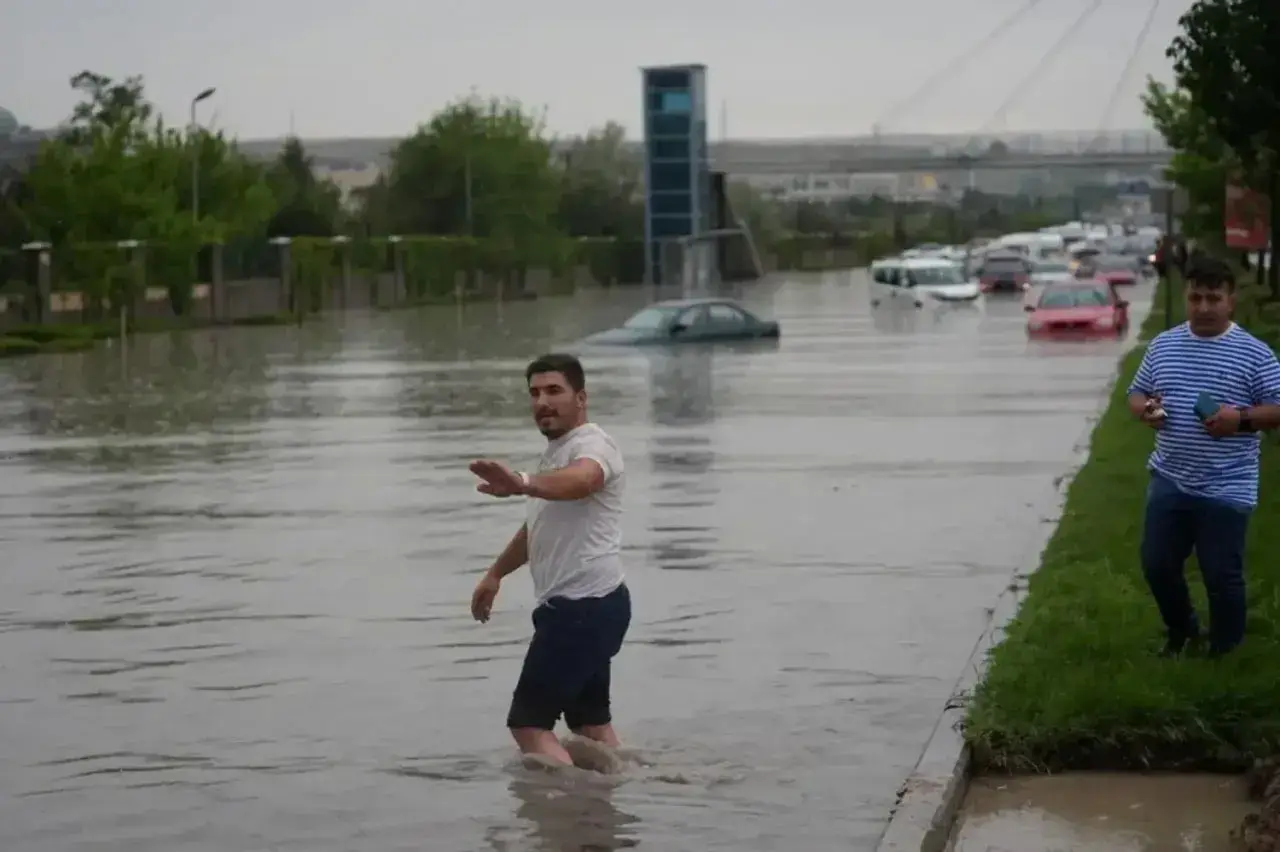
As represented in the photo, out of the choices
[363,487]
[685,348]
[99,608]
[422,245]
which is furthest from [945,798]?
[422,245]

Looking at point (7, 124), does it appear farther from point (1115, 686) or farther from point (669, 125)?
point (1115, 686)

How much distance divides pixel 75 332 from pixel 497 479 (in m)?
53.4

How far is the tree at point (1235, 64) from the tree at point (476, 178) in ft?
261

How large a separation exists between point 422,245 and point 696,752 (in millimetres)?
84213

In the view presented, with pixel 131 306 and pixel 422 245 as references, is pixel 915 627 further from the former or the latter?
pixel 422 245

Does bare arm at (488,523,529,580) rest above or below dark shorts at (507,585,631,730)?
above

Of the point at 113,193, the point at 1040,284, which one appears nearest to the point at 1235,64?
the point at 113,193

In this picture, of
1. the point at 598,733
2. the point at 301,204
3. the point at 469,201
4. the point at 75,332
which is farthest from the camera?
the point at 301,204

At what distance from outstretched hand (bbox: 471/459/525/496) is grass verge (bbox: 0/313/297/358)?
150 feet

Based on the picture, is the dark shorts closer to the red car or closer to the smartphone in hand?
the smartphone in hand

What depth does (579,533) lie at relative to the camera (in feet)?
28.2

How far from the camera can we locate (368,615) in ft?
43.9

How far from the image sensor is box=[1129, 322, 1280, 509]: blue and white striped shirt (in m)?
9.48

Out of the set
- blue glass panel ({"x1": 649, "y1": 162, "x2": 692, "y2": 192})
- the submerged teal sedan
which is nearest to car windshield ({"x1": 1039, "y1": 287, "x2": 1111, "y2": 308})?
the submerged teal sedan
